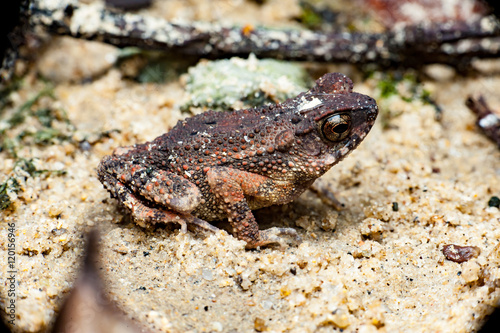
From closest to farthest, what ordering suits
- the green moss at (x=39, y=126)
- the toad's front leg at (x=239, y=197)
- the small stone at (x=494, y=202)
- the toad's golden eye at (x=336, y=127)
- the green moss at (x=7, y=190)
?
the toad's golden eye at (x=336, y=127) → the toad's front leg at (x=239, y=197) → the green moss at (x=7, y=190) → the small stone at (x=494, y=202) → the green moss at (x=39, y=126)

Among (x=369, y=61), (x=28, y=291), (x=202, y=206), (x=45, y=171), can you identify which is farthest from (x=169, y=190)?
(x=369, y=61)

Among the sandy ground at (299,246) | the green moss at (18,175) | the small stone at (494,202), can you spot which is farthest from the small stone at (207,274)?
the small stone at (494,202)

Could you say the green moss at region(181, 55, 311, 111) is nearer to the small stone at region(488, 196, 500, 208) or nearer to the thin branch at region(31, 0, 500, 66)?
the thin branch at region(31, 0, 500, 66)

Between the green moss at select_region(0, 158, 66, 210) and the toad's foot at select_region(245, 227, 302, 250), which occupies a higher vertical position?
the green moss at select_region(0, 158, 66, 210)

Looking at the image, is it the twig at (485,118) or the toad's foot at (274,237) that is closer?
the toad's foot at (274,237)

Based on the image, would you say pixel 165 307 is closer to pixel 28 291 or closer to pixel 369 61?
pixel 28 291

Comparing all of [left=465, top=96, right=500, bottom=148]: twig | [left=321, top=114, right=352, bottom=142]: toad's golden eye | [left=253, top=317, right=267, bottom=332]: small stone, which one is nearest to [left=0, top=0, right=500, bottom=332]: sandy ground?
[left=253, top=317, right=267, bottom=332]: small stone

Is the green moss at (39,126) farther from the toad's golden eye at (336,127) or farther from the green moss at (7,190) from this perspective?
the toad's golden eye at (336,127)
